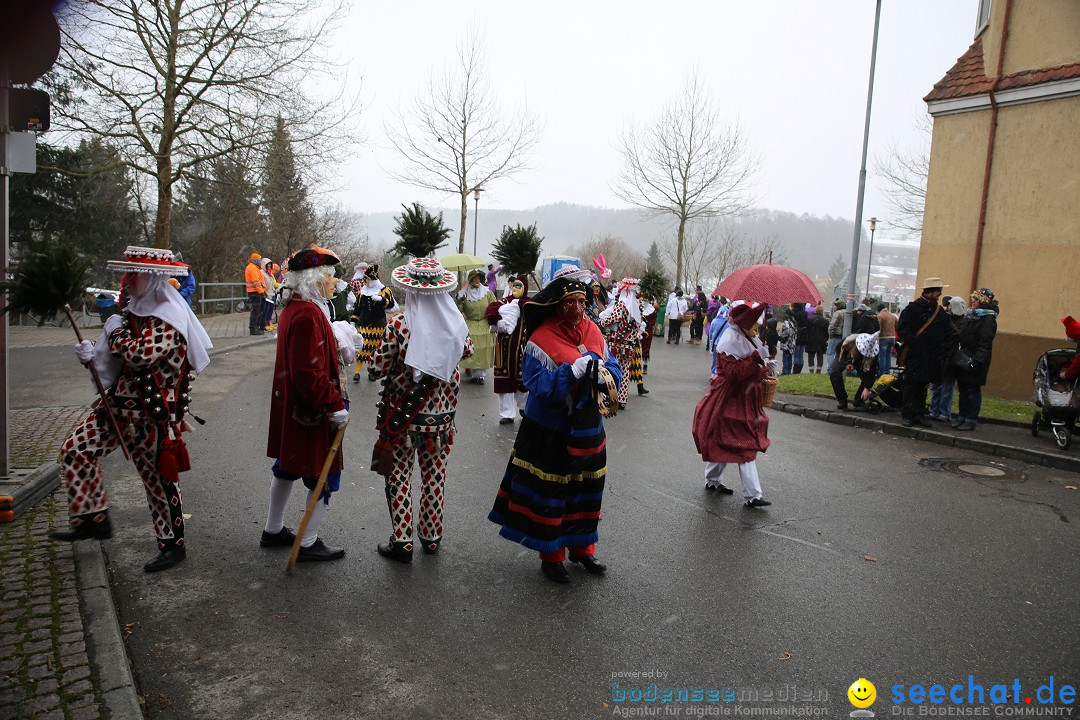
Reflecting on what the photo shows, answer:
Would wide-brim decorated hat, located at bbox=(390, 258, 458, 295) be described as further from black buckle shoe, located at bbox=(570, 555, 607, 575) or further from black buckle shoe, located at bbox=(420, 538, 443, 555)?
black buckle shoe, located at bbox=(570, 555, 607, 575)

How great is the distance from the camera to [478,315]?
11477 millimetres

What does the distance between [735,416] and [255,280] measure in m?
14.6

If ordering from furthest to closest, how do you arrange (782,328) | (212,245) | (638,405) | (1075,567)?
(212,245)
(782,328)
(638,405)
(1075,567)

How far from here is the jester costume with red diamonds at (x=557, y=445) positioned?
175 inches

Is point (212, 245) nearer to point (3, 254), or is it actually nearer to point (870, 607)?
point (3, 254)

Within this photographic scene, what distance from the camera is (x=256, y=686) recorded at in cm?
333

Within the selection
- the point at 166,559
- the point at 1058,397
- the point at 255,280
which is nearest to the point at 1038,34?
the point at 1058,397

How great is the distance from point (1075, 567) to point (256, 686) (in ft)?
18.0

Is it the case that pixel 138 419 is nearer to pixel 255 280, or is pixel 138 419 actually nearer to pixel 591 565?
pixel 591 565

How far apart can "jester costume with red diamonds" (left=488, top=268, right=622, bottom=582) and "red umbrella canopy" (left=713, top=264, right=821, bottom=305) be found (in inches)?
93.0

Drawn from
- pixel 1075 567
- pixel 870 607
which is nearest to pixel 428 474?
pixel 870 607

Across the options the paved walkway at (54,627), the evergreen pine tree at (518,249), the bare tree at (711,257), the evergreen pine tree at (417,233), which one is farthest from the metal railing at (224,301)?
the bare tree at (711,257)

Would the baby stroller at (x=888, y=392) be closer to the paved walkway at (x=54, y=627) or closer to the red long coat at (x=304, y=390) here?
the red long coat at (x=304, y=390)

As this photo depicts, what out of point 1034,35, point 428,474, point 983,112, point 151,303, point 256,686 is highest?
point 1034,35
